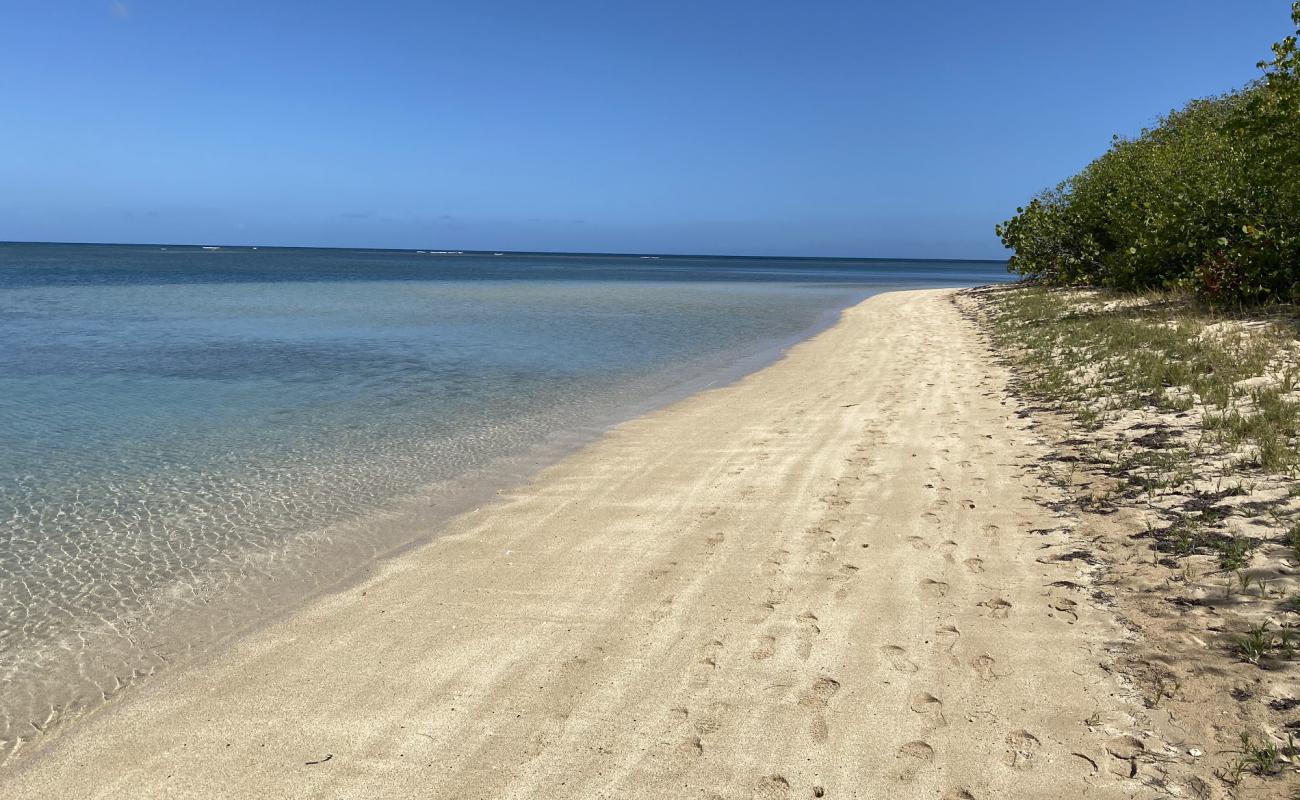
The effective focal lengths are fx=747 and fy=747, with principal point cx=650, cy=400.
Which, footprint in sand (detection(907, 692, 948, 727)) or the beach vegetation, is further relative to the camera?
the beach vegetation

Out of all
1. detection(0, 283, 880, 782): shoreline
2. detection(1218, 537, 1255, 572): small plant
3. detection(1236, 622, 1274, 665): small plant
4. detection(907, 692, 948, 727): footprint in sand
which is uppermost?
detection(1218, 537, 1255, 572): small plant

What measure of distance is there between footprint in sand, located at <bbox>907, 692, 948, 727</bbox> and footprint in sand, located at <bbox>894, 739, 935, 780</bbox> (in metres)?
0.21

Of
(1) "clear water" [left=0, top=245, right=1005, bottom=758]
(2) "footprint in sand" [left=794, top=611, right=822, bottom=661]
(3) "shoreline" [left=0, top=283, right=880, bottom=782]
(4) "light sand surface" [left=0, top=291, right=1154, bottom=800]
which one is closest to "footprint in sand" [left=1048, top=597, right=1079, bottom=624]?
(4) "light sand surface" [left=0, top=291, right=1154, bottom=800]

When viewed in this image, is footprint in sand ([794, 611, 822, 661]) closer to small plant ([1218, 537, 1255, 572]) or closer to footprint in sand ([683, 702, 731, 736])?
footprint in sand ([683, 702, 731, 736])

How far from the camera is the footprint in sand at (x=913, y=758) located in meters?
3.71

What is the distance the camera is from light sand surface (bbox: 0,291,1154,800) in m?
3.81

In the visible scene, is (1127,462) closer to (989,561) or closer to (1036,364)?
(989,561)

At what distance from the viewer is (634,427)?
39.7 feet

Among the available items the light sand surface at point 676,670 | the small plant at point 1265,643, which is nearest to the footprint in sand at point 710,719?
the light sand surface at point 676,670

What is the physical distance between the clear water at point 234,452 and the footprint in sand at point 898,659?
466 cm

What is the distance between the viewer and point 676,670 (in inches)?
186

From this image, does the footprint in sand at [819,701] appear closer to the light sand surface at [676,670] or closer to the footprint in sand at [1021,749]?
the light sand surface at [676,670]

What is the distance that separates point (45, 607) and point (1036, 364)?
15.8 m

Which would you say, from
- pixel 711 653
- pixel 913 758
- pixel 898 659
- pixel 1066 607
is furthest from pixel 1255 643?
pixel 711 653
